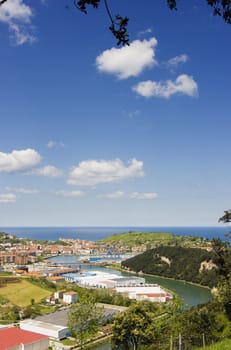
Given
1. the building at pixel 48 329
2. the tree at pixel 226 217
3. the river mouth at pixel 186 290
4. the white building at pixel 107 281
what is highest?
the tree at pixel 226 217

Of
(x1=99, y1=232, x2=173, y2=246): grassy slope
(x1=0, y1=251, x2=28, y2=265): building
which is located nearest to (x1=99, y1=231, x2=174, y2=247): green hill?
(x1=99, y1=232, x2=173, y2=246): grassy slope

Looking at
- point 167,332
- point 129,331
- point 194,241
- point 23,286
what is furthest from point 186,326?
point 194,241

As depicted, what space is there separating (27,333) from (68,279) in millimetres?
23763

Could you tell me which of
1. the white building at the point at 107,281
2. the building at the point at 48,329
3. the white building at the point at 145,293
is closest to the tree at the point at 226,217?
the building at the point at 48,329

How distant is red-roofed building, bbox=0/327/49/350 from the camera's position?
12473 millimetres

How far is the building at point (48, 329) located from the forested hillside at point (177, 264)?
19057 mm

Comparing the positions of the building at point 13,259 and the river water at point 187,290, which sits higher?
the building at point 13,259

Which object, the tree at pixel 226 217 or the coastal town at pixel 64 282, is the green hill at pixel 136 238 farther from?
the tree at pixel 226 217

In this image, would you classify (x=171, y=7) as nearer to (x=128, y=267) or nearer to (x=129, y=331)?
(x=129, y=331)

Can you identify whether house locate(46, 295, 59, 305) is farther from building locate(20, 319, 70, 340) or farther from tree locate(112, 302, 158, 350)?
tree locate(112, 302, 158, 350)

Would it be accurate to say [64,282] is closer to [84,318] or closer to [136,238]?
[84,318]

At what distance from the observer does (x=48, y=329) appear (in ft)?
53.0

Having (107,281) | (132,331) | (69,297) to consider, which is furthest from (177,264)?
(132,331)

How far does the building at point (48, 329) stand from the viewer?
15754mm
